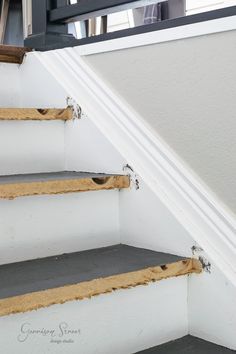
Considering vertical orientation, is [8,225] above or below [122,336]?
above

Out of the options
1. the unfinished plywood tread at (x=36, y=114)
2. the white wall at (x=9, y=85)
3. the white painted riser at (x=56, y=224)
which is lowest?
the white painted riser at (x=56, y=224)

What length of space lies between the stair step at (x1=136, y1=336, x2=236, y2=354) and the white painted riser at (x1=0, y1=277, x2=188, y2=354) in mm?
17

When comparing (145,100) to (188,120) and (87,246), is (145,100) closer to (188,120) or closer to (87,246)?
(188,120)

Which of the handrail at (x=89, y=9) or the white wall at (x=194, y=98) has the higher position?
the handrail at (x=89, y=9)

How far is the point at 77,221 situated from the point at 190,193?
27cm

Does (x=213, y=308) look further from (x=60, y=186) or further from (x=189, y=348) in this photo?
(x=60, y=186)

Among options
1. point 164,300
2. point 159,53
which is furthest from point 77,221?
point 159,53

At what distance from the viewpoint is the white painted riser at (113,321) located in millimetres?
821

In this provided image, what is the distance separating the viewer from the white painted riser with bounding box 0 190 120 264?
102cm

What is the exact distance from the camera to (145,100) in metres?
1.16

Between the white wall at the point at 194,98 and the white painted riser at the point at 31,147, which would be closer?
the white wall at the point at 194,98

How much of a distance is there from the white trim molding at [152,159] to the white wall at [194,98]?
0.02 m

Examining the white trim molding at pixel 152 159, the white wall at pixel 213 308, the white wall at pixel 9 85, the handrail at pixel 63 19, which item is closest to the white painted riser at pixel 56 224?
the white trim molding at pixel 152 159

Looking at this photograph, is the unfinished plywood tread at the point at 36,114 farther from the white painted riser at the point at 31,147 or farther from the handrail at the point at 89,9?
the handrail at the point at 89,9
